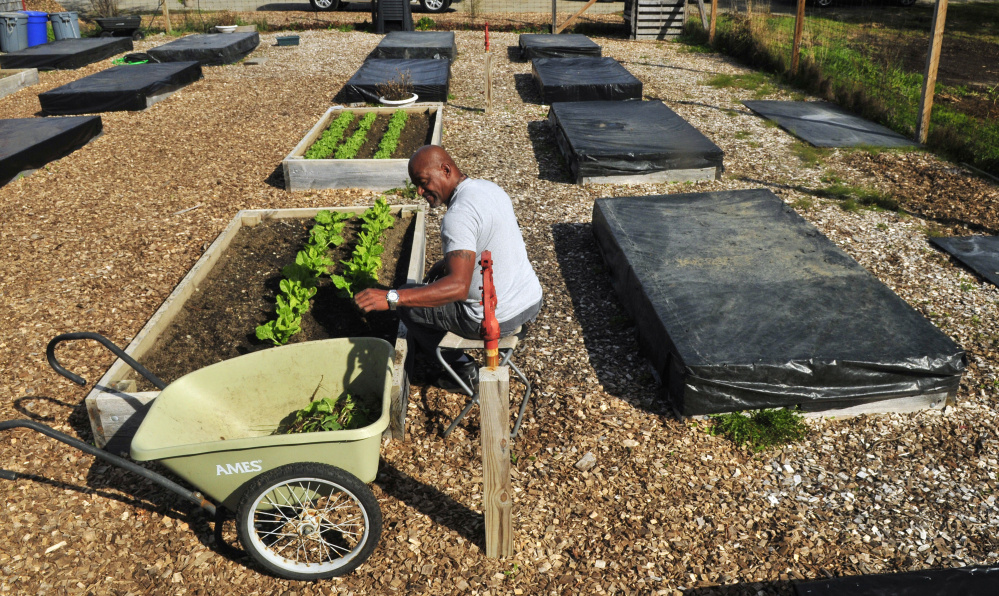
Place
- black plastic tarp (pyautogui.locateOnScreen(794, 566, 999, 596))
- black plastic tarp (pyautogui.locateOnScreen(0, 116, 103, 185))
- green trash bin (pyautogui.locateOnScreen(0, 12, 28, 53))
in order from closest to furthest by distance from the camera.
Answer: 1. black plastic tarp (pyautogui.locateOnScreen(794, 566, 999, 596))
2. black plastic tarp (pyautogui.locateOnScreen(0, 116, 103, 185))
3. green trash bin (pyautogui.locateOnScreen(0, 12, 28, 53))

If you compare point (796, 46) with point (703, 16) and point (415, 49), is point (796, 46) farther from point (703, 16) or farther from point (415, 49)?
point (415, 49)

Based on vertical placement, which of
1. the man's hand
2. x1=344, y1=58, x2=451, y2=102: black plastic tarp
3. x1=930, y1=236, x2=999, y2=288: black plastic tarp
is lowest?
x1=930, y1=236, x2=999, y2=288: black plastic tarp

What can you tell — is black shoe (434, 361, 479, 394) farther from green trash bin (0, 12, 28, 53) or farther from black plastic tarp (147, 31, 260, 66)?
green trash bin (0, 12, 28, 53)

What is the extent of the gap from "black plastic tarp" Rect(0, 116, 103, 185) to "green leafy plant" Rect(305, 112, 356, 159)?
11.0ft

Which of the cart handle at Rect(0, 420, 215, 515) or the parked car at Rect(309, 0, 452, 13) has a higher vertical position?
the parked car at Rect(309, 0, 452, 13)

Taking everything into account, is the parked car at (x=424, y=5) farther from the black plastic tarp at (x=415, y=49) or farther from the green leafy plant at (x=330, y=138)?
the green leafy plant at (x=330, y=138)

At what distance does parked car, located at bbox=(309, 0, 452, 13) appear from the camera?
23.1 meters

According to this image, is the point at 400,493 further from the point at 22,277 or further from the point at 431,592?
the point at 22,277

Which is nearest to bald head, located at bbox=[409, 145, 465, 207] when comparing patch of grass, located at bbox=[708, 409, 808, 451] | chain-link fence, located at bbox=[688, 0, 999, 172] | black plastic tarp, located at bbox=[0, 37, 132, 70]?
patch of grass, located at bbox=[708, 409, 808, 451]

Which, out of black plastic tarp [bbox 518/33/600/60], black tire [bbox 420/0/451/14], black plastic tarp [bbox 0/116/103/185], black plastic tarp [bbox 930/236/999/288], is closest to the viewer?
black plastic tarp [bbox 930/236/999/288]

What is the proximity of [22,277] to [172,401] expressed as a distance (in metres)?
3.88

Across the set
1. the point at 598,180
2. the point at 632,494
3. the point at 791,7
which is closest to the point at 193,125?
the point at 598,180

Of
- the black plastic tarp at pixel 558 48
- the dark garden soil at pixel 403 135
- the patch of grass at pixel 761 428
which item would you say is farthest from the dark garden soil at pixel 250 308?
the black plastic tarp at pixel 558 48

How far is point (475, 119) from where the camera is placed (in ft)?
36.5
